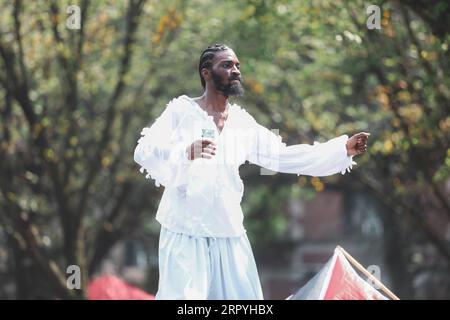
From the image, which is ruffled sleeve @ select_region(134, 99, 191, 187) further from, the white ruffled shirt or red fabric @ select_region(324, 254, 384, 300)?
red fabric @ select_region(324, 254, 384, 300)

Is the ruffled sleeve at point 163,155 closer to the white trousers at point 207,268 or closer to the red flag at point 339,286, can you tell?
the white trousers at point 207,268

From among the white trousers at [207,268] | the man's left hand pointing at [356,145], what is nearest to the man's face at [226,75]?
the man's left hand pointing at [356,145]

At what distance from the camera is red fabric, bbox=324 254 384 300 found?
752cm

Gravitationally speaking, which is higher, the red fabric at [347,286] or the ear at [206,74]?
the ear at [206,74]

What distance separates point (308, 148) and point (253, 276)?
89 cm

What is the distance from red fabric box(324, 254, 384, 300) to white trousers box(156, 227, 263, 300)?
58 cm

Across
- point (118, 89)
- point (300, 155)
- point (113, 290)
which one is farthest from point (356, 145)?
point (118, 89)

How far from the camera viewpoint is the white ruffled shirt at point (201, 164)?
6949 millimetres

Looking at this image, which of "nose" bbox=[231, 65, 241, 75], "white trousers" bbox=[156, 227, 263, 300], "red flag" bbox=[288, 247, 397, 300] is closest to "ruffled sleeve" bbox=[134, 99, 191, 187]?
"white trousers" bbox=[156, 227, 263, 300]

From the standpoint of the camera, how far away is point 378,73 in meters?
15.1

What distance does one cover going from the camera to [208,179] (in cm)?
708

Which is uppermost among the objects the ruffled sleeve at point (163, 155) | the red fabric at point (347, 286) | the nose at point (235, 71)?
the nose at point (235, 71)

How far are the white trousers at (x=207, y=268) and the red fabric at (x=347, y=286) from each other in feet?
1.91
